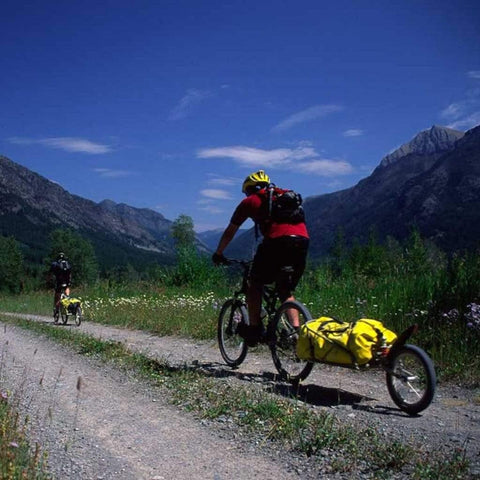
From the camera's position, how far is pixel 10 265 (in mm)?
101625

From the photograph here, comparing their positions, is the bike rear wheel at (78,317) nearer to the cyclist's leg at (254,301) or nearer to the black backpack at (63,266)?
the black backpack at (63,266)

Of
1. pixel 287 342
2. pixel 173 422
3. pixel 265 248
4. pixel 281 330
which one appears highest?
pixel 265 248

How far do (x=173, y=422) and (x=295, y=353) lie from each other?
1967 millimetres

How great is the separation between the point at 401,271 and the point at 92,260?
100969 mm

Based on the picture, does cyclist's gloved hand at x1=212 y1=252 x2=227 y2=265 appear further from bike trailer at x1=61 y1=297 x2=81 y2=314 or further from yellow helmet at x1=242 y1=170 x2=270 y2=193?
bike trailer at x1=61 y1=297 x2=81 y2=314

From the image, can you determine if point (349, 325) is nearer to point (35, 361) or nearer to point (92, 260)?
point (35, 361)

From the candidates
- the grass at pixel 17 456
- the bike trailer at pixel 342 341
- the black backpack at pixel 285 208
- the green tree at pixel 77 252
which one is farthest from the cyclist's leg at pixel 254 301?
the green tree at pixel 77 252

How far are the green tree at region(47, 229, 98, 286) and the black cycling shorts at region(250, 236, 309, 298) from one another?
92856 millimetres

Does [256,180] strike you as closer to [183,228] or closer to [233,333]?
[233,333]

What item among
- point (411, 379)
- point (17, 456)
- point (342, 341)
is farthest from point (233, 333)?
point (17, 456)

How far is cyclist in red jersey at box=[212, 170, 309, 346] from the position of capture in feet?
19.8

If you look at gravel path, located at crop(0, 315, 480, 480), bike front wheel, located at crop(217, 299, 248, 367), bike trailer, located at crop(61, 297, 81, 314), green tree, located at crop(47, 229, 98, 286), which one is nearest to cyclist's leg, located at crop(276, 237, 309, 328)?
gravel path, located at crop(0, 315, 480, 480)

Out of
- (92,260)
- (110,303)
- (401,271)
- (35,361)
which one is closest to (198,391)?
(35,361)

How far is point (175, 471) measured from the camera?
11.7 feet
